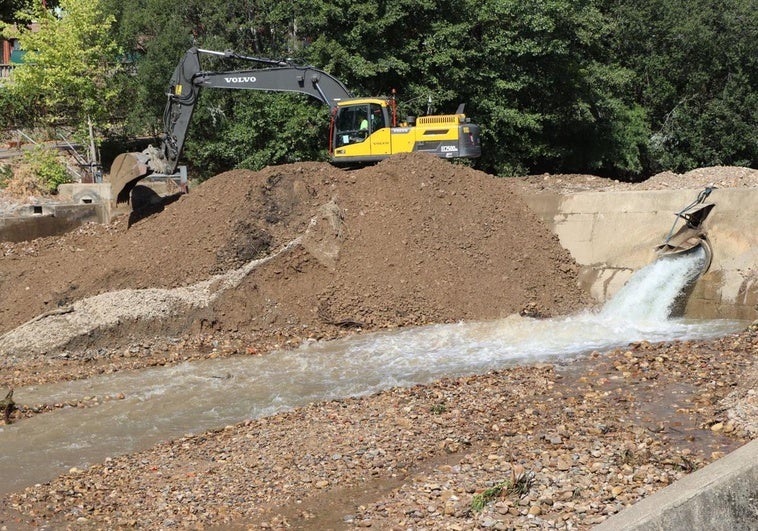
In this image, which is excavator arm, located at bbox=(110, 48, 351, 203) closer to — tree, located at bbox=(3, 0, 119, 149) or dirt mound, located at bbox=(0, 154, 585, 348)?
dirt mound, located at bbox=(0, 154, 585, 348)

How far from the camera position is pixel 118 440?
33.3 feet

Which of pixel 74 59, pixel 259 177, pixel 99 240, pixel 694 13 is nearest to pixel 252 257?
pixel 259 177

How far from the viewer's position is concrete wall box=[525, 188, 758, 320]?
567 inches

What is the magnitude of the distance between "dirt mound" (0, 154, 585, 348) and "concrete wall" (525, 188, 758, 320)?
1.56ft

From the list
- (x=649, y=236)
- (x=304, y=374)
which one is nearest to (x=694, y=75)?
(x=649, y=236)

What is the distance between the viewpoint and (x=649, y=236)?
1587cm

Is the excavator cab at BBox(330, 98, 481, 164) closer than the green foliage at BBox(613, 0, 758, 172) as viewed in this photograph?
Yes

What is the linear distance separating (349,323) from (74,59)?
52.9 ft

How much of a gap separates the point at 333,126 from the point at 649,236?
7.39 meters

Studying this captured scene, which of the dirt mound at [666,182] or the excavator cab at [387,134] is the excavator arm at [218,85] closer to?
the excavator cab at [387,134]

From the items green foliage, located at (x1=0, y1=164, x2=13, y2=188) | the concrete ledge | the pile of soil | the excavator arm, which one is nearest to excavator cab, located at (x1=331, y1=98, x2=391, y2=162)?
the excavator arm

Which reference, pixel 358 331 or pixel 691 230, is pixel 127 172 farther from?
pixel 691 230

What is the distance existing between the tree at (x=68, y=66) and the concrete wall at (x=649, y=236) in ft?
51.2

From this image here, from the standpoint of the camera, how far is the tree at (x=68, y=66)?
1021 inches
